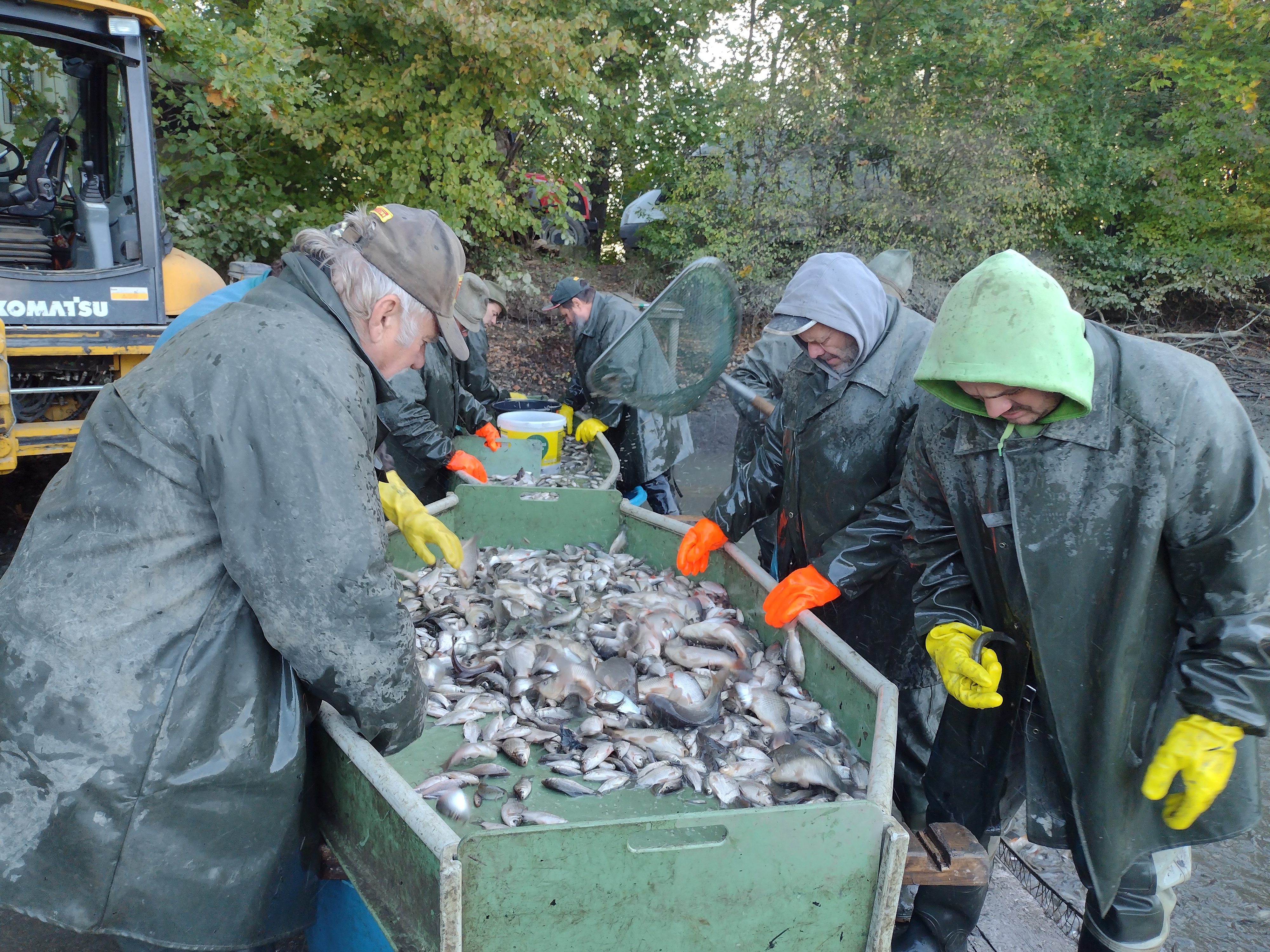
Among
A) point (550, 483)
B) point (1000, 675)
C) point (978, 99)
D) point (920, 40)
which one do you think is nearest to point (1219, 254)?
point (978, 99)

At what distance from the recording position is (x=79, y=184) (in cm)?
589

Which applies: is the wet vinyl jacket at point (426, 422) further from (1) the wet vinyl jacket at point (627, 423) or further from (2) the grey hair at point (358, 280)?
(2) the grey hair at point (358, 280)

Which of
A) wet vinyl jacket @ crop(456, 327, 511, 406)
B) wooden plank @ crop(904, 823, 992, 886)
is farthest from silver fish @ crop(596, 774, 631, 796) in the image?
wet vinyl jacket @ crop(456, 327, 511, 406)

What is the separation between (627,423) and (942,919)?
4.36 meters

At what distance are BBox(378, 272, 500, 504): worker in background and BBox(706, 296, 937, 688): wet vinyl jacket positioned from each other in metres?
1.94

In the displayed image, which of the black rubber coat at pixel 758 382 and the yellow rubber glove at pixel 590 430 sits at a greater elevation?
the black rubber coat at pixel 758 382

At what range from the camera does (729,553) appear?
337cm

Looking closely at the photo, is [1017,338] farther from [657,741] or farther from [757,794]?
[657,741]

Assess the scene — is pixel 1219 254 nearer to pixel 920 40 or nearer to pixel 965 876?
pixel 920 40

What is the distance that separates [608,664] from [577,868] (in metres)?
1.13

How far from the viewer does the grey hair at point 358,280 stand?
6.19 feet

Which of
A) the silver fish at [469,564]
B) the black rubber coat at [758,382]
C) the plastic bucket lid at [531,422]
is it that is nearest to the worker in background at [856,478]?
the silver fish at [469,564]

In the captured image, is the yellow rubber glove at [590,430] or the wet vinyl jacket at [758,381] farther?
the yellow rubber glove at [590,430]

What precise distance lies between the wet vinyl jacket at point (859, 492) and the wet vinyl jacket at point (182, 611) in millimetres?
1811
